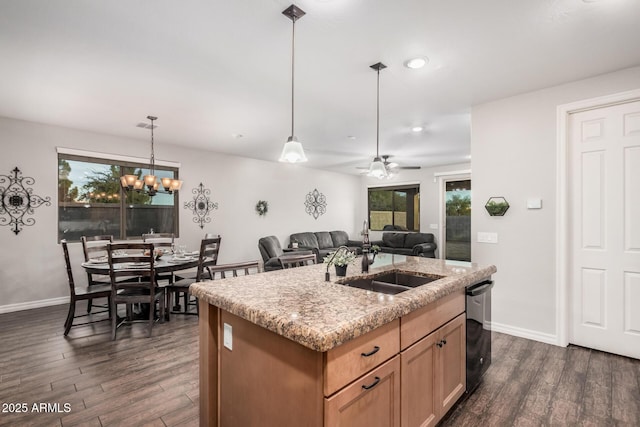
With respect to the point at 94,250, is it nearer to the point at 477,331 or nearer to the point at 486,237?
the point at 477,331

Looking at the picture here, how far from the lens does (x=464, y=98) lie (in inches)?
138

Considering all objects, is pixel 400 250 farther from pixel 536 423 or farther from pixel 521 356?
pixel 536 423

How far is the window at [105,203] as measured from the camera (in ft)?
15.5

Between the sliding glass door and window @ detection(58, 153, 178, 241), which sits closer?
window @ detection(58, 153, 178, 241)

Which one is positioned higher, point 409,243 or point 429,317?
point 429,317

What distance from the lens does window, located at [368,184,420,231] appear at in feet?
28.7

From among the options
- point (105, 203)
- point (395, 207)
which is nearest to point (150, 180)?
point (105, 203)

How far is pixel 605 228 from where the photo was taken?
2.95m

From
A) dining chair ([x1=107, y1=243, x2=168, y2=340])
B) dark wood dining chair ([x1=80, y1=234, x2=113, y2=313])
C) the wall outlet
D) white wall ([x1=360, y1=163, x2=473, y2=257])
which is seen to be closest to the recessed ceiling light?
the wall outlet

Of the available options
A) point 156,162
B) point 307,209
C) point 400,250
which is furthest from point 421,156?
point 156,162

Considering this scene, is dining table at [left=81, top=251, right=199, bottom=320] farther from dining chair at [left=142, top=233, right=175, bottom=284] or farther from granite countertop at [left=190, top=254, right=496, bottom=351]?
granite countertop at [left=190, top=254, right=496, bottom=351]

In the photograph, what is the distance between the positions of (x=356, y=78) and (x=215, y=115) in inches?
80.0

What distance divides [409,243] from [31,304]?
24.2 feet

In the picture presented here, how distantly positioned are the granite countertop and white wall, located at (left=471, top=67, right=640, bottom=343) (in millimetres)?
1431
